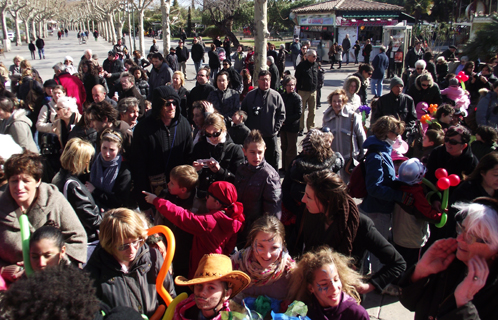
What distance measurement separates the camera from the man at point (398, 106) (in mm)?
6246

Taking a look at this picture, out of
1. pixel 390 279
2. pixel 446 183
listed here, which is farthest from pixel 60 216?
pixel 446 183

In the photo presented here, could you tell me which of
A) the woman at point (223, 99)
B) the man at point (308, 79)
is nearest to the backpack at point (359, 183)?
the woman at point (223, 99)

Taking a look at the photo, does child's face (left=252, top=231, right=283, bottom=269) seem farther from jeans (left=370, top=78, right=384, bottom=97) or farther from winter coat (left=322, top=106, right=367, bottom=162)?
jeans (left=370, top=78, right=384, bottom=97)

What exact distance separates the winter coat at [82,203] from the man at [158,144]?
70cm

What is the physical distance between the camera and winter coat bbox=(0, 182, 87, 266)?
2.64 metres

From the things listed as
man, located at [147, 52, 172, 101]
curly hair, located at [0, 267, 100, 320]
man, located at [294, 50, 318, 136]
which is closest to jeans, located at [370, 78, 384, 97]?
man, located at [294, 50, 318, 136]

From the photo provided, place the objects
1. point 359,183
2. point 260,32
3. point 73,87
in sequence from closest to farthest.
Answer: point 359,183
point 73,87
point 260,32

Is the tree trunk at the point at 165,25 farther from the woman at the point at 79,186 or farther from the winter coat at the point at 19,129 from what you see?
the woman at the point at 79,186

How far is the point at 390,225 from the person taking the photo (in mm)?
3965

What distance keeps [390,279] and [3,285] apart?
2473mm

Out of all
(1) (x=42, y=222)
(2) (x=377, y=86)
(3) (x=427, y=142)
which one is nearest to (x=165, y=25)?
(2) (x=377, y=86)

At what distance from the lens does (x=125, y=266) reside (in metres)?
2.38

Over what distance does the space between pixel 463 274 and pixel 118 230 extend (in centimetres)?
193

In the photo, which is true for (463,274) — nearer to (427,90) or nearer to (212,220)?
(212,220)
